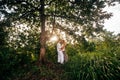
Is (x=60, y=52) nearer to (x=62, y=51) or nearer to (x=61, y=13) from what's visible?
(x=62, y=51)

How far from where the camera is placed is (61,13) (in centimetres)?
1577

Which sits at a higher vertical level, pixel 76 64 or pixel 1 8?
pixel 1 8

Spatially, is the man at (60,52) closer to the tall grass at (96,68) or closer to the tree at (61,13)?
the tree at (61,13)

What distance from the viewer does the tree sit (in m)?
14.7

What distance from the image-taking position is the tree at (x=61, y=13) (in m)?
14.7

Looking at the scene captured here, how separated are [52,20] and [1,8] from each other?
11.4 ft

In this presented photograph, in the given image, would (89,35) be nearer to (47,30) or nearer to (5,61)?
(47,30)

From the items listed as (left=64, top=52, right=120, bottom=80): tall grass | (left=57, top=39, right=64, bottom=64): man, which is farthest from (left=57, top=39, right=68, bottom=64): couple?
(left=64, top=52, right=120, bottom=80): tall grass

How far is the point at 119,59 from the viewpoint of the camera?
422 inches

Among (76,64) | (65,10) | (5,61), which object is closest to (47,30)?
(65,10)

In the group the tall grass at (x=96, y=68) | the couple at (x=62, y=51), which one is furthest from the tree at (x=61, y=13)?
the tall grass at (x=96, y=68)

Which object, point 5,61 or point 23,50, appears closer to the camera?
point 5,61

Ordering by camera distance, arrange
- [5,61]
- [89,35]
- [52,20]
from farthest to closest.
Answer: [52,20] → [89,35] → [5,61]

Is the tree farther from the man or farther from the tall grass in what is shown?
the tall grass
